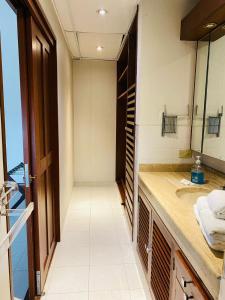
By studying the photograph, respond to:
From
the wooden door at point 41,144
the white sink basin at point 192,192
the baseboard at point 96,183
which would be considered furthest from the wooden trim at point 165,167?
the baseboard at point 96,183

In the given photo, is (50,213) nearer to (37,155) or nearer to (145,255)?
(37,155)

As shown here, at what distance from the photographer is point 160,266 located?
4.46ft

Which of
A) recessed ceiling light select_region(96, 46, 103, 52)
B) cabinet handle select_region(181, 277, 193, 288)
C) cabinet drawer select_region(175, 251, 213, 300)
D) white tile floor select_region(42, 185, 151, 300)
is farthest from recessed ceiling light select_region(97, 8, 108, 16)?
white tile floor select_region(42, 185, 151, 300)

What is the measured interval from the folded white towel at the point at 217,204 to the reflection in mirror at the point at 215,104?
679 millimetres

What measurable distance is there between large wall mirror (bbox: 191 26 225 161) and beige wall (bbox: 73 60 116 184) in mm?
2516

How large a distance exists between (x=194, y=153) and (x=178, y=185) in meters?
0.56

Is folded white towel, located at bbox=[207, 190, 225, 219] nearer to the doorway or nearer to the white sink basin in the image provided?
the white sink basin

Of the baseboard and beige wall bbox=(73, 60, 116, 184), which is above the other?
beige wall bbox=(73, 60, 116, 184)

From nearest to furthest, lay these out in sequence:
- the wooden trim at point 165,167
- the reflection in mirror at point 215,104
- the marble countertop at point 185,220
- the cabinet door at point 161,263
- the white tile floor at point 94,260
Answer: the marble countertop at point 185,220, the cabinet door at point 161,263, the reflection in mirror at point 215,104, the white tile floor at point 94,260, the wooden trim at point 165,167

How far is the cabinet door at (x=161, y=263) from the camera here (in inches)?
47.8

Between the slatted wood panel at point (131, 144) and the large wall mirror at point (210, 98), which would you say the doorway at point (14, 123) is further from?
the large wall mirror at point (210, 98)

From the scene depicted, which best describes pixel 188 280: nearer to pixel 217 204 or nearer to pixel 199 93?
pixel 217 204

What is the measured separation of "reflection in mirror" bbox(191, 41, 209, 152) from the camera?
1866mm

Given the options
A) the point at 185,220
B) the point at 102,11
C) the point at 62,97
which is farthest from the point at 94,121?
the point at 185,220
